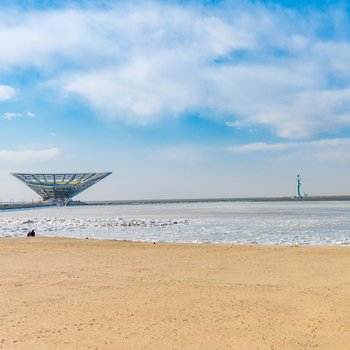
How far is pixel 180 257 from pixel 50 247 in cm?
544

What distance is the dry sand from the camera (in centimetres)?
499

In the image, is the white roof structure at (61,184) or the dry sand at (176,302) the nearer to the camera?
the dry sand at (176,302)

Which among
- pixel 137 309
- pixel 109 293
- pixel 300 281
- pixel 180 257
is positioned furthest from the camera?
pixel 180 257

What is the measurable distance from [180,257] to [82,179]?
350 feet

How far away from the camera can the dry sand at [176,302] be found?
499 cm

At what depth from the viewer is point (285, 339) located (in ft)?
16.4

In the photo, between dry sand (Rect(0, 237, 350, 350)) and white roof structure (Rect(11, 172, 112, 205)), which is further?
white roof structure (Rect(11, 172, 112, 205))

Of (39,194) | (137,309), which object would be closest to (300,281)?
(137,309)

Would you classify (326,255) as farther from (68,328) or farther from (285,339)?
(68,328)

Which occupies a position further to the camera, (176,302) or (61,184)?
(61,184)

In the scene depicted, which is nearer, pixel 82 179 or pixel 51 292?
pixel 51 292

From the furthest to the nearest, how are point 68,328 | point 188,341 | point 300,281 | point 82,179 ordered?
point 82,179
point 300,281
point 68,328
point 188,341

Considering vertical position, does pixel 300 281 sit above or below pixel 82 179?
below

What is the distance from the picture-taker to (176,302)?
6691 mm
